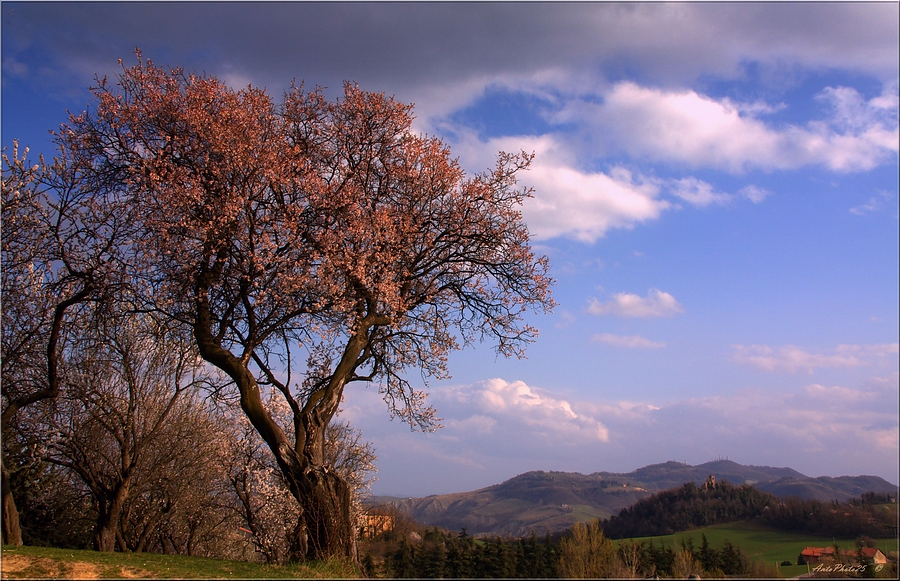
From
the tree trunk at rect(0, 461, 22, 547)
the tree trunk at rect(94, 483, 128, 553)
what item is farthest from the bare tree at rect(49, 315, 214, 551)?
the tree trunk at rect(0, 461, 22, 547)

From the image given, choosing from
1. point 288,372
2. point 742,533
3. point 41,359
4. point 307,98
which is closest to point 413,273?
point 288,372

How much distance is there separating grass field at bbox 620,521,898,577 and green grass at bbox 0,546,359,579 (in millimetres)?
8900

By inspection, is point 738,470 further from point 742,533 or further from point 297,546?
point 297,546

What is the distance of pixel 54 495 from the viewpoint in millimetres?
25188

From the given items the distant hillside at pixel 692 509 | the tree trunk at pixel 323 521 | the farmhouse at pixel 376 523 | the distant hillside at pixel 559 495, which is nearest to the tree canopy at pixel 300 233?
the tree trunk at pixel 323 521

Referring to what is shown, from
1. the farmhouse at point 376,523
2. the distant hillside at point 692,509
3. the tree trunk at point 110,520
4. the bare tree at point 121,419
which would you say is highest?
the bare tree at point 121,419

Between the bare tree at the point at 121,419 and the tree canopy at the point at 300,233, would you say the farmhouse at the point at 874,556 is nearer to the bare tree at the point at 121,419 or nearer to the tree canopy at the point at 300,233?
the tree canopy at the point at 300,233

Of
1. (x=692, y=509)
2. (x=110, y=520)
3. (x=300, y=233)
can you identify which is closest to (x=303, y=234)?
(x=300, y=233)

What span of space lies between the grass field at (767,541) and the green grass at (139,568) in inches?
350

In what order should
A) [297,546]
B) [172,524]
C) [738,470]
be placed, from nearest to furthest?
[297,546] → [172,524] → [738,470]

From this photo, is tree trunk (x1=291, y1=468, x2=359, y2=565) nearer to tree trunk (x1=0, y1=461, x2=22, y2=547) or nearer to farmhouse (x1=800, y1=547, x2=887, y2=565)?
tree trunk (x1=0, y1=461, x2=22, y2=547)

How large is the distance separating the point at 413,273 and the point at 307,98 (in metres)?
5.45

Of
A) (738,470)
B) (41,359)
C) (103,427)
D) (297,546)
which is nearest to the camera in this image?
(297,546)

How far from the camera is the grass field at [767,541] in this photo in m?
13.1
